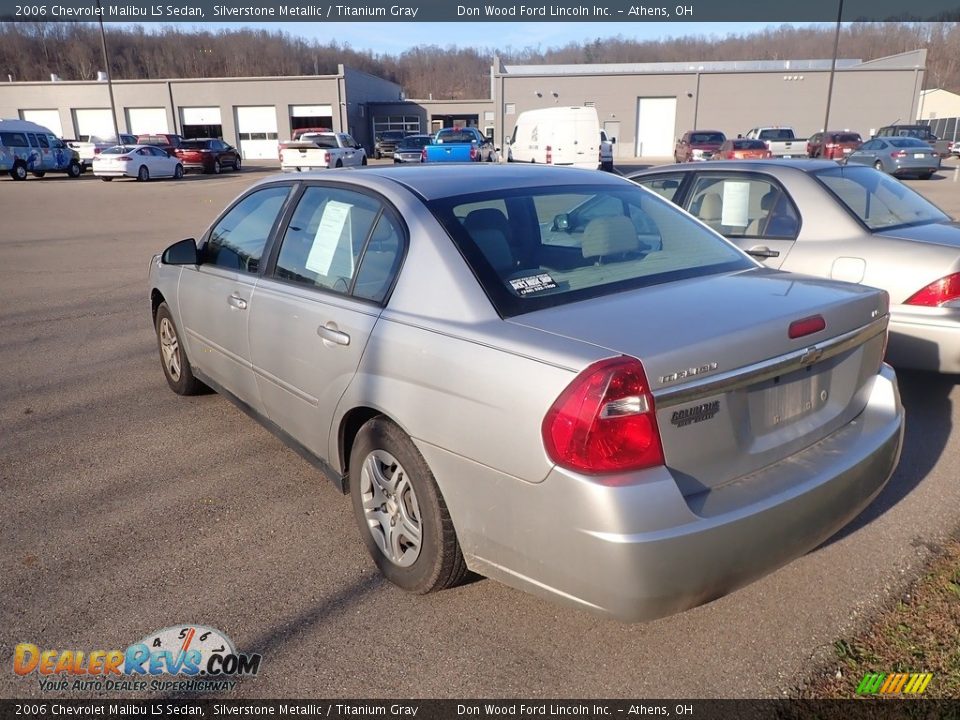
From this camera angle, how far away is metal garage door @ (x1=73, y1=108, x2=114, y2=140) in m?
52.5

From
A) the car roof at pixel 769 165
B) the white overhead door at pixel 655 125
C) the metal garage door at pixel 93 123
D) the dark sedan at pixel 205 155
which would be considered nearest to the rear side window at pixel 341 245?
the car roof at pixel 769 165

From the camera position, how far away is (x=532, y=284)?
8.96ft

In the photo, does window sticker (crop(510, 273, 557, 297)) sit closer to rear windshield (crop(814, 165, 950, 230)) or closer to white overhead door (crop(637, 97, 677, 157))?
rear windshield (crop(814, 165, 950, 230))

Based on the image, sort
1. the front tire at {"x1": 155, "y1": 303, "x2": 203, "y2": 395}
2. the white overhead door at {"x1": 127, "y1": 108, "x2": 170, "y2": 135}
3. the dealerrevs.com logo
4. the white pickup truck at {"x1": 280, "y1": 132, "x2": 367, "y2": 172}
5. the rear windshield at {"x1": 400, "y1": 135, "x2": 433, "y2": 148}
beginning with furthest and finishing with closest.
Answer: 1. the white overhead door at {"x1": 127, "y1": 108, "x2": 170, "y2": 135}
2. the rear windshield at {"x1": 400, "y1": 135, "x2": 433, "y2": 148}
3. the white pickup truck at {"x1": 280, "y1": 132, "x2": 367, "y2": 172}
4. the front tire at {"x1": 155, "y1": 303, "x2": 203, "y2": 395}
5. the dealerrevs.com logo

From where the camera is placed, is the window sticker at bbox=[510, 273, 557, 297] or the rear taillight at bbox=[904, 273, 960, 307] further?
the rear taillight at bbox=[904, 273, 960, 307]

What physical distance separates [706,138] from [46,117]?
154ft

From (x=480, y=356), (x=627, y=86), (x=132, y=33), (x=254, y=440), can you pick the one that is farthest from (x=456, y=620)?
(x=132, y=33)

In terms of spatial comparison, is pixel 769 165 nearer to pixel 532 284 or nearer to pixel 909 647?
pixel 532 284

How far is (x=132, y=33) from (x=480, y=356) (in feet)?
399

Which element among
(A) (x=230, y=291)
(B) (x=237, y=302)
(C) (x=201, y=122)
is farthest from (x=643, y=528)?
(C) (x=201, y=122)

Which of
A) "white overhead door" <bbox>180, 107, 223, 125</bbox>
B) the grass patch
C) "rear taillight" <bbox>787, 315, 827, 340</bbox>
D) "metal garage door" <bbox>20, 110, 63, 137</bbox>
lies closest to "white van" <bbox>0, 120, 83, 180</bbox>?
"white overhead door" <bbox>180, 107, 223, 125</bbox>

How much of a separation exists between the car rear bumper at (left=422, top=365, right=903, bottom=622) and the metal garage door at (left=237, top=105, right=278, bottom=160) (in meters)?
55.2

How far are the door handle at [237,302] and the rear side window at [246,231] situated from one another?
157 millimetres

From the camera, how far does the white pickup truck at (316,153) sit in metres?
29.0
